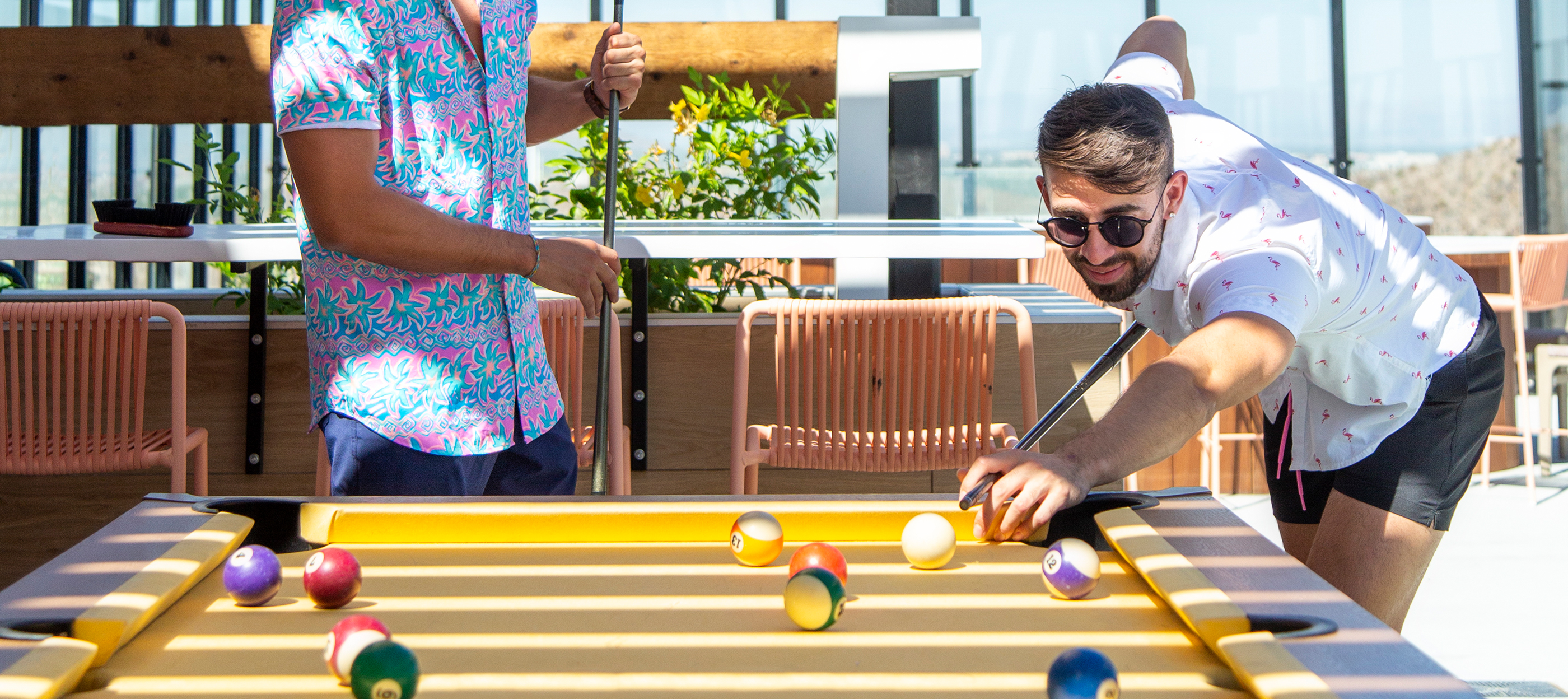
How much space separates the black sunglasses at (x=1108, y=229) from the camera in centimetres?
143

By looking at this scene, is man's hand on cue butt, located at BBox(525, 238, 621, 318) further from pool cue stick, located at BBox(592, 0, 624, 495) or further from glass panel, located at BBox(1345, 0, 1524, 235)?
glass panel, located at BBox(1345, 0, 1524, 235)

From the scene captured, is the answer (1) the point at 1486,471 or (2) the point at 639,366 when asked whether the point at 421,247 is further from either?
(1) the point at 1486,471

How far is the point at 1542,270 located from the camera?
4602 mm

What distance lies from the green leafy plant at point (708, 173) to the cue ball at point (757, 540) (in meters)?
1.99

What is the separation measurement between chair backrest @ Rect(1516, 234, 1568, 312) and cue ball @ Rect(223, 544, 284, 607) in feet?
15.6

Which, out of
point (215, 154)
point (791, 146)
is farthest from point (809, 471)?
point (215, 154)

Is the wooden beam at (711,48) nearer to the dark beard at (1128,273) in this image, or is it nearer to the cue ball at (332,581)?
the dark beard at (1128,273)

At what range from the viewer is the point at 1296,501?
1.82 meters

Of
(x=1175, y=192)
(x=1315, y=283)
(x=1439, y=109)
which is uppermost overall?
(x=1439, y=109)

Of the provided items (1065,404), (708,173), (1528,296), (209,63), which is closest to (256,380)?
(209,63)

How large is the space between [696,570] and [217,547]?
0.51 m

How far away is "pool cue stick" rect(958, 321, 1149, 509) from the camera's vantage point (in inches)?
50.7

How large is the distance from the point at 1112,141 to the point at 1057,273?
4624mm

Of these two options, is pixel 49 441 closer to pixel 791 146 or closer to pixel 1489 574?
pixel 791 146
